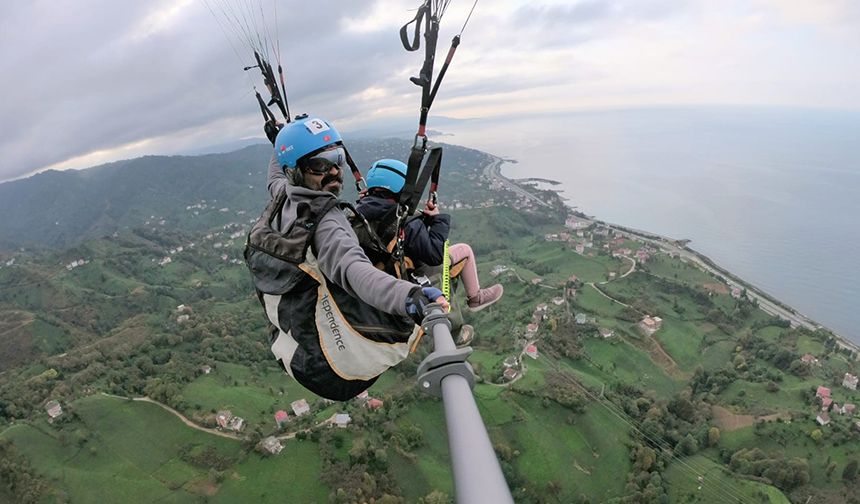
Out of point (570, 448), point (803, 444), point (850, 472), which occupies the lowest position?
point (850, 472)

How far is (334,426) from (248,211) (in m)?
112

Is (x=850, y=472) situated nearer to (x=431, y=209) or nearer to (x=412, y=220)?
(x=431, y=209)

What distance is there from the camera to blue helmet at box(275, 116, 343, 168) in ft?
8.99

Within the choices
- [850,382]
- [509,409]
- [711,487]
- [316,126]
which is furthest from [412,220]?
[850,382]

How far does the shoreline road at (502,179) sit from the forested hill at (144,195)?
18.2ft

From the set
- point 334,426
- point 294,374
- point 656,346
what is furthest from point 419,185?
point 656,346

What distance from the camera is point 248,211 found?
126 meters

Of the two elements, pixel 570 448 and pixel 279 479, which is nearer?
pixel 279 479

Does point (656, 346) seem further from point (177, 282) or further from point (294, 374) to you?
point (177, 282)

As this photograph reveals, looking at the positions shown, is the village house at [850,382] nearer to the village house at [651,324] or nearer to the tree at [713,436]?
the village house at [651,324]

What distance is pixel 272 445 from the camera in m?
24.9

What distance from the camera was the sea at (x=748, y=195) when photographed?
51.3 metres

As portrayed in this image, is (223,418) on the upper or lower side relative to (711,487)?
upper

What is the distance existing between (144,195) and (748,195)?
Result: 554 ft
